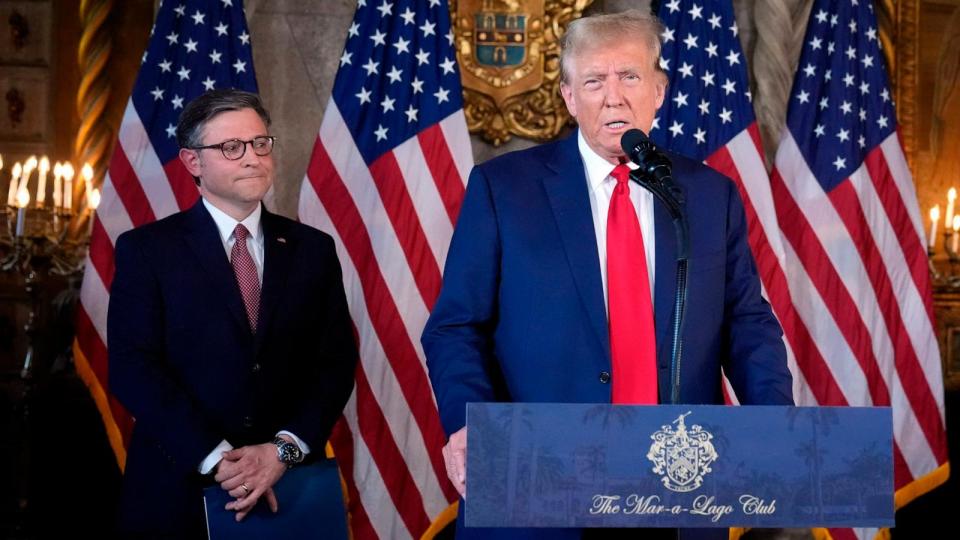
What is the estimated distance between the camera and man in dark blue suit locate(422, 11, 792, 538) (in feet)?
6.75

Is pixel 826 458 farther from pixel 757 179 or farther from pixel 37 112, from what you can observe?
pixel 37 112

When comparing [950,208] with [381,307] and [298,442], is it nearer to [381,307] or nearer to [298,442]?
[381,307]

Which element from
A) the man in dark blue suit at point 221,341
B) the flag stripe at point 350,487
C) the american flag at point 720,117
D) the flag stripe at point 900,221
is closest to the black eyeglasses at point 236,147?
the man in dark blue suit at point 221,341

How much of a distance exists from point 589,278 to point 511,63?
287cm

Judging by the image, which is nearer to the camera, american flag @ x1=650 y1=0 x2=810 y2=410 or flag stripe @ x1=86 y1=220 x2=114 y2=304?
flag stripe @ x1=86 y1=220 x2=114 y2=304

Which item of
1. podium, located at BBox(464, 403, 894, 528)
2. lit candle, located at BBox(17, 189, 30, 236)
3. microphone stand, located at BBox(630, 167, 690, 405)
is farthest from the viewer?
lit candle, located at BBox(17, 189, 30, 236)

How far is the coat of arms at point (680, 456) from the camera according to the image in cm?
146

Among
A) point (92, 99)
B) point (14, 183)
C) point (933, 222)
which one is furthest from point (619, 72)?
point (933, 222)

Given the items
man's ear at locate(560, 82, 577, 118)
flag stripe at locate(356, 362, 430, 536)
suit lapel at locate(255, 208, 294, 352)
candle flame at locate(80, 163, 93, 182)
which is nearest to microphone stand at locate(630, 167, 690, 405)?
man's ear at locate(560, 82, 577, 118)

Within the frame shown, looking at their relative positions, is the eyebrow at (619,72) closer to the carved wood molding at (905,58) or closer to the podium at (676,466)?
the podium at (676,466)

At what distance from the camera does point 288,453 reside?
279cm

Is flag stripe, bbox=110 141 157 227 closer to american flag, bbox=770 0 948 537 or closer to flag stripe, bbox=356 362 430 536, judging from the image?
flag stripe, bbox=356 362 430 536

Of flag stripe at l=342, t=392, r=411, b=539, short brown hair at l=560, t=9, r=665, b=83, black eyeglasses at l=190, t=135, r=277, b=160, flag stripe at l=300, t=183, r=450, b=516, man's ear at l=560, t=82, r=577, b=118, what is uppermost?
short brown hair at l=560, t=9, r=665, b=83

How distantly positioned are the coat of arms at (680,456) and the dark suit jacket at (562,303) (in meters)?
0.53
